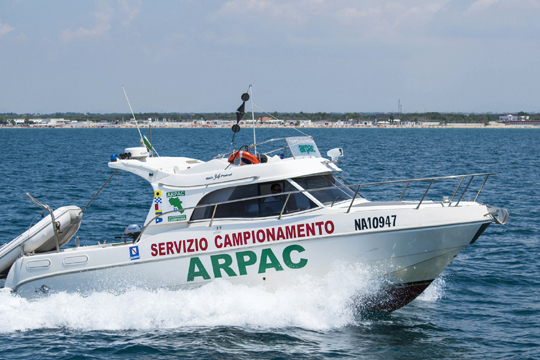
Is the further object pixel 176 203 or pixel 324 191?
pixel 176 203

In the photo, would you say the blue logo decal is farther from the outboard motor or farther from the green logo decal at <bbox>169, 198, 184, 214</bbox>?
Result: the outboard motor

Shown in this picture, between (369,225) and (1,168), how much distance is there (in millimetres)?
30269

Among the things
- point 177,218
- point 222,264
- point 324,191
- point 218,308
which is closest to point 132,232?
point 177,218

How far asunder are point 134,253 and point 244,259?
1899 millimetres

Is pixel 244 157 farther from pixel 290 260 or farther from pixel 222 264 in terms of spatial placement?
pixel 290 260

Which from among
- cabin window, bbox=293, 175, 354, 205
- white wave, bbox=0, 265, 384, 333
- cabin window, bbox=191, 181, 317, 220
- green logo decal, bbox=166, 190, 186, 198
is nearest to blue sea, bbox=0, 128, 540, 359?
white wave, bbox=0, 265, 384, 333

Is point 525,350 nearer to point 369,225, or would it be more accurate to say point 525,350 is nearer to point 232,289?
point 369,225

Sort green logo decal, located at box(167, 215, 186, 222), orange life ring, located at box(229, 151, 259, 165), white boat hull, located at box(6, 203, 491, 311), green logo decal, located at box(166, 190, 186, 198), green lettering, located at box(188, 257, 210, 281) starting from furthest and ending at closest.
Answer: orange life ring, located at box(229, 151, 259, 165) → green logo decal, located at box(166, 190, 186, 198) → green logo decal, located at box(167, 215, 186, 222) → green lettering, located at box(188, 257, 210, 281) → white boat hull, located at box(6, 203, 491, 311)

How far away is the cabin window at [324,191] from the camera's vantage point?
9164mm

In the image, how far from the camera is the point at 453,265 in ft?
40.5

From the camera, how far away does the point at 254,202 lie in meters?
9.13

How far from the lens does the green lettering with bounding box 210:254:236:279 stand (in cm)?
885

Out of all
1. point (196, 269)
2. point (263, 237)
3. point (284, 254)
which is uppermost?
point (263, 237)

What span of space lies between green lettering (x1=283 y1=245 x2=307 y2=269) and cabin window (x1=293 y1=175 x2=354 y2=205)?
922mm
